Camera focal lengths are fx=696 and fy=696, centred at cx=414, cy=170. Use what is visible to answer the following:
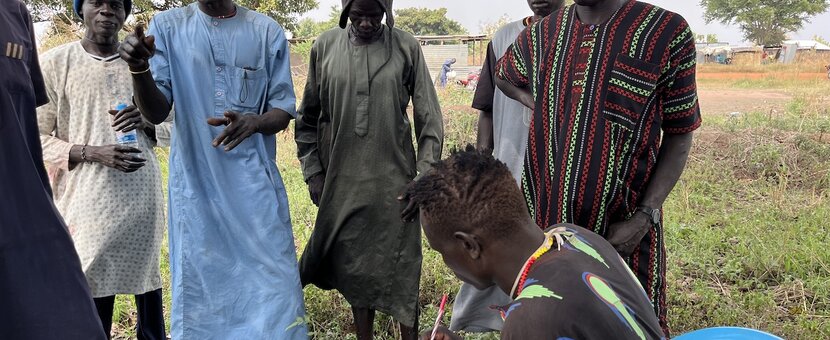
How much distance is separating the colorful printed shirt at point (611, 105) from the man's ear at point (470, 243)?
621 mm

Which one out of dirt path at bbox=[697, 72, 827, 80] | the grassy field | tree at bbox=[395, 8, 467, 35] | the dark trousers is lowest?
tree at bbox=[395, 8, 467, 35]

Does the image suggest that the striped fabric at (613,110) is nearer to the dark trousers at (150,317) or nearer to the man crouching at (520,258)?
the man crouching at (520,258)

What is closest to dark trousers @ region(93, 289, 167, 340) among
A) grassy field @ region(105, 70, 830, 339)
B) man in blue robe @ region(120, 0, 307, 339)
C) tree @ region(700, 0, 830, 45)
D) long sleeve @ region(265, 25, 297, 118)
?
man in blue robe @ region(120, 0, 307, 339)

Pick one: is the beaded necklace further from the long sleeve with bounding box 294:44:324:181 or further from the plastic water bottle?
the plastic water bottle

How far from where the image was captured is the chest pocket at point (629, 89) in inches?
76.0

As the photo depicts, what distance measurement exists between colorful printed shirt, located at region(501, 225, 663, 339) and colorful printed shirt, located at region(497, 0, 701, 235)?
52 centimetres

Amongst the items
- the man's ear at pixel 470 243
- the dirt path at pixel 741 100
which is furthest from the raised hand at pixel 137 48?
the dirt path at pixel 741 100

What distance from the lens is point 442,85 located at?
46.2 feet

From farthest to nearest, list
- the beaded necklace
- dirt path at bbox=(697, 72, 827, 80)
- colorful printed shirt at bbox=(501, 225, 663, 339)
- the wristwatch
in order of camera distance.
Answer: dirt path at bbox=(697, 72, 827, 80)
the wristwatch
the beaded necklace
colorful printed shirt at bbox=(501, 225, 663, 339)

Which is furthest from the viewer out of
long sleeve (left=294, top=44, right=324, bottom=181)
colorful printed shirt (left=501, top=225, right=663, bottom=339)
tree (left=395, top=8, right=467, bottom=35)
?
tree (left=395, top=8, right=467, bottom=35)

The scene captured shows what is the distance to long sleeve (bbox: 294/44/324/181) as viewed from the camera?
3.06 meters

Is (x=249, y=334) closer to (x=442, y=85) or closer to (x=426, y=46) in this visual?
(x=442, y=85)

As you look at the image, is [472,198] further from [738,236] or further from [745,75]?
[745,75]

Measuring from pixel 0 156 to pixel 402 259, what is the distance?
1.66 metres
